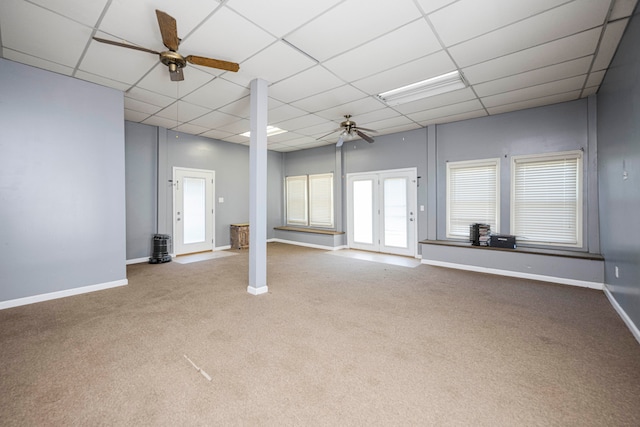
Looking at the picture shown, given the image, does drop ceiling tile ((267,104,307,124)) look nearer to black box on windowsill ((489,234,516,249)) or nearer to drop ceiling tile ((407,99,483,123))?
drop ceiling tile ((407,99,483,123))

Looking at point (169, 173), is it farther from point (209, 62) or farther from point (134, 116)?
point (209, 62)

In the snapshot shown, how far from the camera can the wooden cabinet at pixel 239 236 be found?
7.48 metres

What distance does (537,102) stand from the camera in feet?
15.0

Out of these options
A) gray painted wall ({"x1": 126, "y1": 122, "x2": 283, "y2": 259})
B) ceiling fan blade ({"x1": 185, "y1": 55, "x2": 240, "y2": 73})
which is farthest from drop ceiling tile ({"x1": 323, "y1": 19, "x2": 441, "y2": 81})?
gray painted wall ({"x1": 126, "y1": 122, "x2": 283, "y2": 259})

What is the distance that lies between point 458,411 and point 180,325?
2604 mm

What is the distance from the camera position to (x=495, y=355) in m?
2.26

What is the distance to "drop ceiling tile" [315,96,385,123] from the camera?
4.62 meters

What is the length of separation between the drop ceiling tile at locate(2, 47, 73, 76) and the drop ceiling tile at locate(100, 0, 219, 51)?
4.38ft

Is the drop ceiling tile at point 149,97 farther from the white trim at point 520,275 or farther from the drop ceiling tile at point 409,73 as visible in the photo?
the white trim at point 520,275

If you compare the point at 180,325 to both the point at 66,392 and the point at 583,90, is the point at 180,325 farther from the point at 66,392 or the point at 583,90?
the point at 583,90

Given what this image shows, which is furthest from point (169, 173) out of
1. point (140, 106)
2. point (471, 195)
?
point (471, 195)

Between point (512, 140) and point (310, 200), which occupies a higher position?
point (512, 140)

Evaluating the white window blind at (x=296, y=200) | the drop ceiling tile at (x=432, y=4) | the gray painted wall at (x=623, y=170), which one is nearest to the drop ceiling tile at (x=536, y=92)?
the gray painted wall at (x=623, y=170)

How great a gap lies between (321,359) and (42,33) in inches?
168
